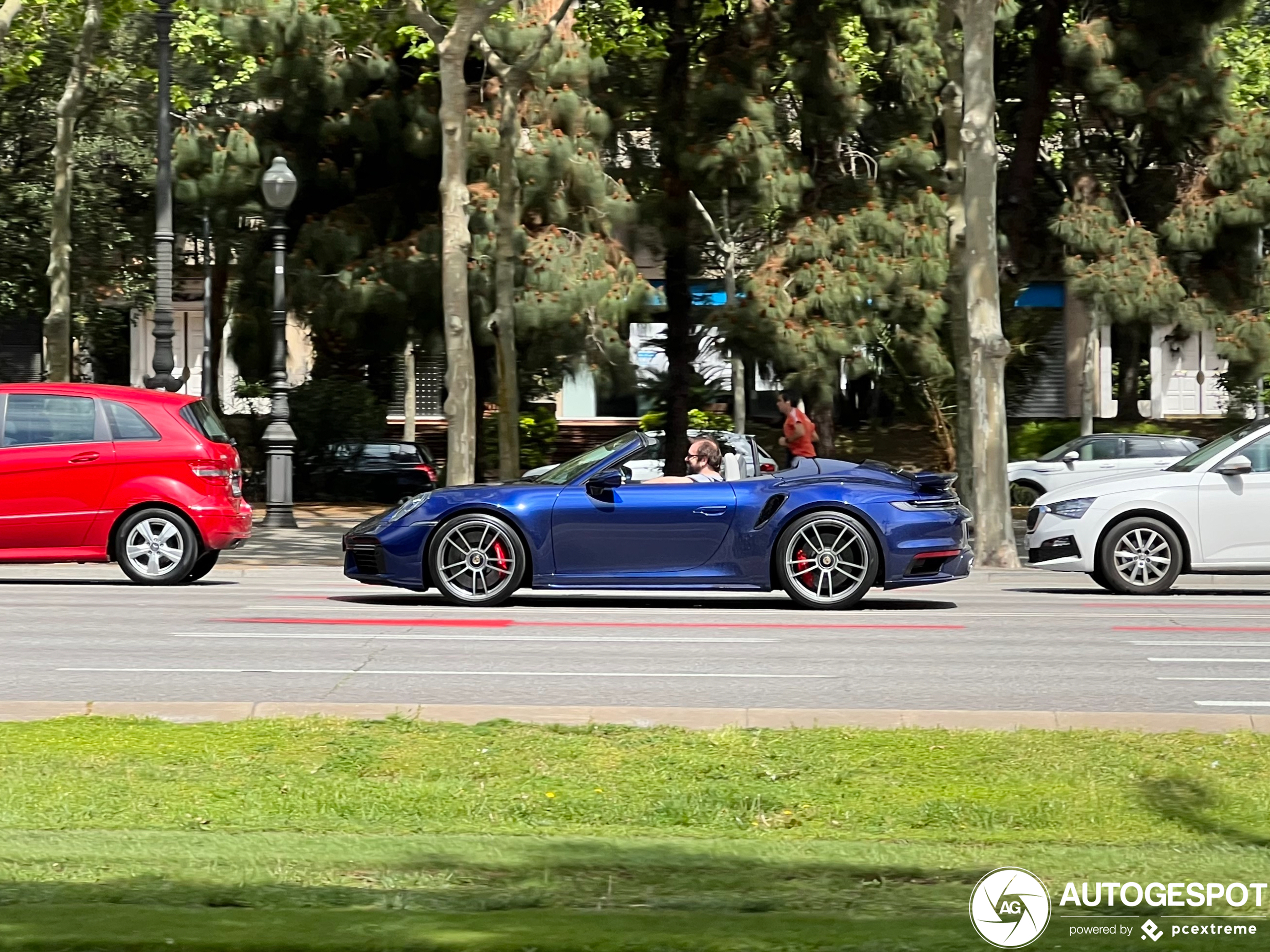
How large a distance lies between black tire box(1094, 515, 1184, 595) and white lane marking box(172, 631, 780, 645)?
5.53m

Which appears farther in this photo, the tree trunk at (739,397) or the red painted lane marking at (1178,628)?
the tree trunk at (739,397)

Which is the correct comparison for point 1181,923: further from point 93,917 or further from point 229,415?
point 229,415

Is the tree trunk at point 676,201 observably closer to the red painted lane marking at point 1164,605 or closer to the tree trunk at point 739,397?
the tree trunk at point 739,397

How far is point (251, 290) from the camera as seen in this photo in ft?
108

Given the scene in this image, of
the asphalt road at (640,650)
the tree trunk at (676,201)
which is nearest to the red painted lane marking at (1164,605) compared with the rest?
the asphalt road at (640,650)

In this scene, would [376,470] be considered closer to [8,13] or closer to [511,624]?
[8,13]

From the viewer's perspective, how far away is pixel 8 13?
21766 mm

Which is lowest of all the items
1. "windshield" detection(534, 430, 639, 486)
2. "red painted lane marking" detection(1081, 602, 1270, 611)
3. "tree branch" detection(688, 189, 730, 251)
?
"red painted lane marking" detection(1081, 602, 1270, 611)

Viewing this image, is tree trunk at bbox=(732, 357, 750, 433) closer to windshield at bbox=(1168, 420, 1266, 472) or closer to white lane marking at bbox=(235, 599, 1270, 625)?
windshield at bbox=(1168, 420, 1266, 472)

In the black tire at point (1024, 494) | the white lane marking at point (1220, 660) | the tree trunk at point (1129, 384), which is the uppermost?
the tree trunk at point (1129, 384)

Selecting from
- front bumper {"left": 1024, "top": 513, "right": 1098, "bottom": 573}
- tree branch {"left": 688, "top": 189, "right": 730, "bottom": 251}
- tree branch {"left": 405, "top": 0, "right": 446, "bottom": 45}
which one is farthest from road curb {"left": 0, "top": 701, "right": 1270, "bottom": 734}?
tree branch {"left": 688, "top": 189, "right": 730, "bottom": 251}

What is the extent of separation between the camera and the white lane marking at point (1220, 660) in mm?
11391

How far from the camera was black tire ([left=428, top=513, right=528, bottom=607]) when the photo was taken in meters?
14.7

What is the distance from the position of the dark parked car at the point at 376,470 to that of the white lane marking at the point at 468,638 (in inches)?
827
